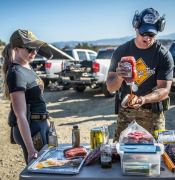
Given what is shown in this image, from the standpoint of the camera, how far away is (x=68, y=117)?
9992 millimetres

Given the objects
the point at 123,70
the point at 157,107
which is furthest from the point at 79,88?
the point at 123,70

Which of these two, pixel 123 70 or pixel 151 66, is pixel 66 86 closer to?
pixel 151 66

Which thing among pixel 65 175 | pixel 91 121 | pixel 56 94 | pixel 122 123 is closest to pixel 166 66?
pixel 122 123

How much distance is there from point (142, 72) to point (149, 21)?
0.47 m

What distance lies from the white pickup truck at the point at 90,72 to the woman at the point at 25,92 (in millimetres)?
9463

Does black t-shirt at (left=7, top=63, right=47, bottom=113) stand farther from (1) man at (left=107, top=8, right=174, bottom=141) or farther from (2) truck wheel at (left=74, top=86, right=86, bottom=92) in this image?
(2) truck wheel at (left=74, top=86, right=86, bottom=92)

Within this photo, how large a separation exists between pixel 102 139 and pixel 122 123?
77 centimetres

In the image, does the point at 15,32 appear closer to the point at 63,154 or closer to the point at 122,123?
the point at 63,154

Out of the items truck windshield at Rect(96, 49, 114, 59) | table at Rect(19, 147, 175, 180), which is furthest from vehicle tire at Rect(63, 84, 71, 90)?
table at Rect(19, 147, 175, 180)

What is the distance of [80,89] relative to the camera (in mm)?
14852

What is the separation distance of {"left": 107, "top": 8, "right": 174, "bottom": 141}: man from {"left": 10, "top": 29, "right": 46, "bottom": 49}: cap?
2.48 ft

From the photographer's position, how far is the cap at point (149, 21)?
305cm

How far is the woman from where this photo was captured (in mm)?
2758

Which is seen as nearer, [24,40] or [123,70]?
[123,70]
